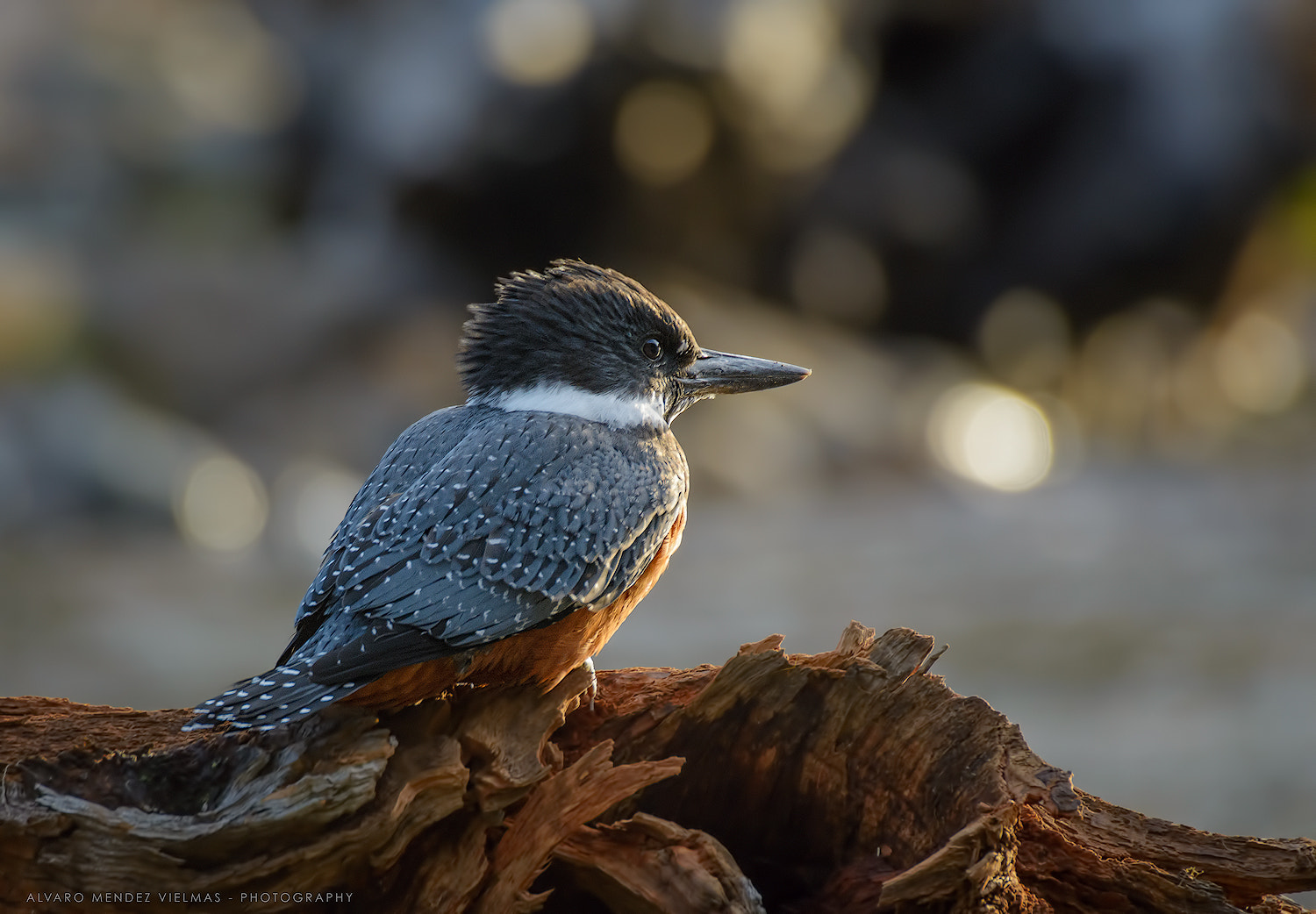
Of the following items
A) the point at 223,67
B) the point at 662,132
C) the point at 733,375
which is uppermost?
the point at 223,67

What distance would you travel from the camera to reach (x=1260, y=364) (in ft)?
60.6

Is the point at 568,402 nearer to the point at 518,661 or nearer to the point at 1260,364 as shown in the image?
the point at 518,661

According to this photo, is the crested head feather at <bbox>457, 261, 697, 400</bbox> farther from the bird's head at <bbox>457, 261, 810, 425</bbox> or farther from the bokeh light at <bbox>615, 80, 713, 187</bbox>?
the bokeh light at <bbox>615, 80, 713, 187</bbox>

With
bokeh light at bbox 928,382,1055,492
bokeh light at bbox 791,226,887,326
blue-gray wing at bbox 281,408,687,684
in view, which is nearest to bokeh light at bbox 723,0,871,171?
bokeh light at bbox 791,226,887,326

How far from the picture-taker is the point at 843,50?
702 inches

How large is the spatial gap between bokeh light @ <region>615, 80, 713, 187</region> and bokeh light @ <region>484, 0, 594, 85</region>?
35.5 inches

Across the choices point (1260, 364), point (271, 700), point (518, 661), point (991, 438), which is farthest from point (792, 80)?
point (271, 700)

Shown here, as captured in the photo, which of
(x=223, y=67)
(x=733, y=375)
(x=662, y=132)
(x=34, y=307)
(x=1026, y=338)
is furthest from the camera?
(x=223, y=67)

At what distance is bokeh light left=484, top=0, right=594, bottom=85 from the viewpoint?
15.6 m

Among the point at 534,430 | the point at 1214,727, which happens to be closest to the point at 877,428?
the point at 1214,727

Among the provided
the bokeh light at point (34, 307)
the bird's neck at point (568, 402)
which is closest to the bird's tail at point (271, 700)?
the bird's neck at point (568, 402)

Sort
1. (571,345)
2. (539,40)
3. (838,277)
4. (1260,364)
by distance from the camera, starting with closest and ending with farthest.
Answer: (571,345), (539,40), (838,277), (1260,364)

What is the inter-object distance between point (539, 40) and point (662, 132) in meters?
1.99

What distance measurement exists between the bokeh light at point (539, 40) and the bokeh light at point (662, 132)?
90 cm
